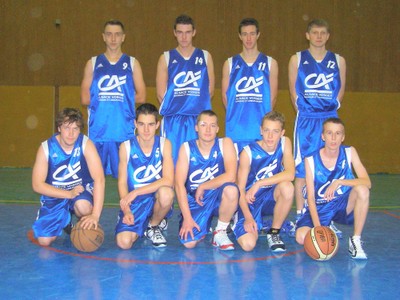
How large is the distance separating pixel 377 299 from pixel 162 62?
10.0 feet

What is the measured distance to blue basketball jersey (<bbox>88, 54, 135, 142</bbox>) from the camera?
16.4ft

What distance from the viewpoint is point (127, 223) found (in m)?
4.06

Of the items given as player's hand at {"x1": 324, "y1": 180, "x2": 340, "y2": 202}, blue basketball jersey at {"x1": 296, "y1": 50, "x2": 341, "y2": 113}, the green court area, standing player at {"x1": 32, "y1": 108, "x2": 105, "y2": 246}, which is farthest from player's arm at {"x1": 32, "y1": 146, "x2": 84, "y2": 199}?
blue basketball jersey at {"x1": 296, "y1": 50, "x2": 341, "y2": 113}

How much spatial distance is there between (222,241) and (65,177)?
1.28 meters

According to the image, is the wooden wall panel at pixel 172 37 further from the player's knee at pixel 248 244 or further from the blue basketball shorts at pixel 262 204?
the player's knee at pixel 248 244

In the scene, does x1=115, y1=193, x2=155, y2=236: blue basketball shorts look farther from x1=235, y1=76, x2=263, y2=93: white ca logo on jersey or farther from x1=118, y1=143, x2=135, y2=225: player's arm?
x1=235, y1=76, x2=263, y2=93: white ca logo on jersey

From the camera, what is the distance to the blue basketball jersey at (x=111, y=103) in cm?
501

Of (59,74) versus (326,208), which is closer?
(326,208)

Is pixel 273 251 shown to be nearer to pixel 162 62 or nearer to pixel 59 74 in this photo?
pixel 162 62

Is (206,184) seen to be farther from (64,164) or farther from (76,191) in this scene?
(64,164)

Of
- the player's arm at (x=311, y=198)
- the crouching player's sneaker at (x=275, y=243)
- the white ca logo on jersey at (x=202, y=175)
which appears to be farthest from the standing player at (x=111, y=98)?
the player's arm at (x=311, y=198)

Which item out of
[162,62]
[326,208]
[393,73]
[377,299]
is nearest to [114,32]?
[162,62]

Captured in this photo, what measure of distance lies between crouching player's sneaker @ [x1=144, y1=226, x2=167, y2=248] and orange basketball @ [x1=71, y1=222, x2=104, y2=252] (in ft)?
1.47

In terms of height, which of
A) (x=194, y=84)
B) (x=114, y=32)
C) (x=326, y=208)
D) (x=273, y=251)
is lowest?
(x=273, y=251)
